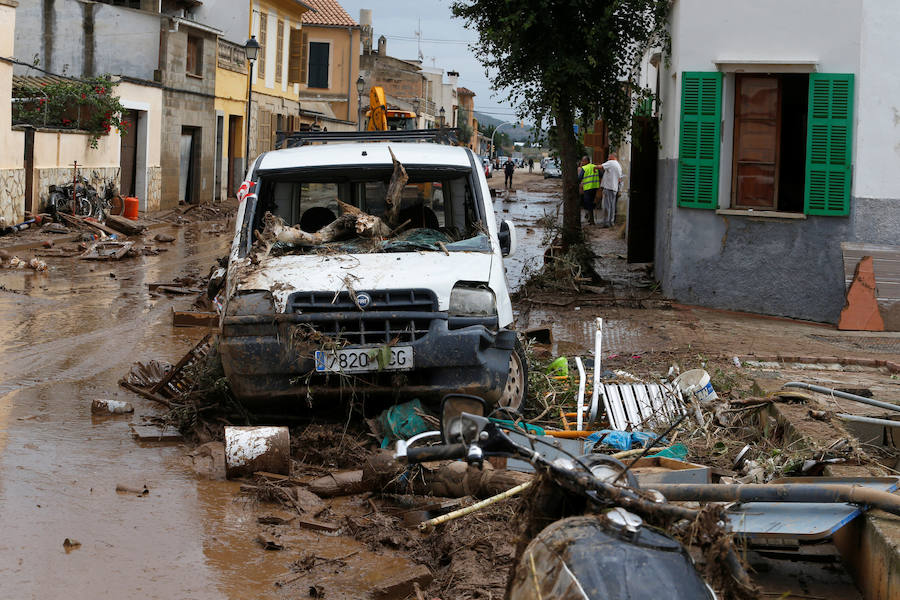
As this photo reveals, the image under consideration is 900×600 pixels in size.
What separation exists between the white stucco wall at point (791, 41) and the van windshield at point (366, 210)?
659cm

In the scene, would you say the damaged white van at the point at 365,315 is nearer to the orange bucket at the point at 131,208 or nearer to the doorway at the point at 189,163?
the orange bucket at the point at 131,208

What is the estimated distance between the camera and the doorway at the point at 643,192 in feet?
55.3

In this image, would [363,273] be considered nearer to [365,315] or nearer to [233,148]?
[365,315]

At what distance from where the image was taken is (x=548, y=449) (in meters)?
3.54

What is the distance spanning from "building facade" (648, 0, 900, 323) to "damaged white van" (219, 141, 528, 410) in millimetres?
6692

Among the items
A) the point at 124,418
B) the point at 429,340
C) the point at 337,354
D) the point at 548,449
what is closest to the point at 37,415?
the point at 124,418

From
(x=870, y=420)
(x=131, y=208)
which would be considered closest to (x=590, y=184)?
(x=131, y=208)

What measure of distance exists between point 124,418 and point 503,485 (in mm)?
3446

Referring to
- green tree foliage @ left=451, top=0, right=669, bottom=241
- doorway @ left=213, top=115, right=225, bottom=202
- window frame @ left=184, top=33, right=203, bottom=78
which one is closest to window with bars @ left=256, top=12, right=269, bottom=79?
doorway @ left=213, top=115, right=225, bottom=202

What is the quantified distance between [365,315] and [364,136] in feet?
10.1

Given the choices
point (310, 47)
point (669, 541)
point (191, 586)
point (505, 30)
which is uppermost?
point (310, 47)

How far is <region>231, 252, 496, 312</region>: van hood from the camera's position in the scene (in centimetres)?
693

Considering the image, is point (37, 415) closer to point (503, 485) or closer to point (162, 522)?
point (162, 522)

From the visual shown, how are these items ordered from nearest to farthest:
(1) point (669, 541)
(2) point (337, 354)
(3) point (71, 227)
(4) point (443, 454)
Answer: (1) point (669, 541), (4) point (443, 454), (2) point (337, 354), (3) point (71, 227)
